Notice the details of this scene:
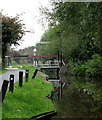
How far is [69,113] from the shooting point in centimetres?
876

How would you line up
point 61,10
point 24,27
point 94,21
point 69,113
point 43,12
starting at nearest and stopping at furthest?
point 69,113, point 94,21, point 61,10, point 43,12, point 24,27

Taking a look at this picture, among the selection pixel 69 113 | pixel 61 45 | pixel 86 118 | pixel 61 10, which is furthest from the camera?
pixel 61 45

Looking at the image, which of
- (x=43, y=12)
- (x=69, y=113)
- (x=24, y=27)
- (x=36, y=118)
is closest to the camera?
(x=36, y=118)

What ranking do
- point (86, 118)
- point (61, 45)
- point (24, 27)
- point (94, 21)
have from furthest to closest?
point (61, 45) → point (24, 27) → point (94, 21) → point (86, 118)

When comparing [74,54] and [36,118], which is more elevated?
[74,54]

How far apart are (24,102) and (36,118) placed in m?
1.63

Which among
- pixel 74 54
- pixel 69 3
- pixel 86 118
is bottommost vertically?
pixel 86 118

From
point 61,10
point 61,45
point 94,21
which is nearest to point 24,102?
point 94,21

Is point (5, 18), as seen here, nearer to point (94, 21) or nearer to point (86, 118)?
point (94, 21)

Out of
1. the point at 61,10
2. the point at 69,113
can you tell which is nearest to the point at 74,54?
the point at 61,10

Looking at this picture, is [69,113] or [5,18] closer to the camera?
[69,113]

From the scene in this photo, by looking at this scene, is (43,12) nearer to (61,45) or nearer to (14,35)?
(14,35)

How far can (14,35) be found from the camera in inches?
997

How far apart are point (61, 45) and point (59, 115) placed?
24178mm
